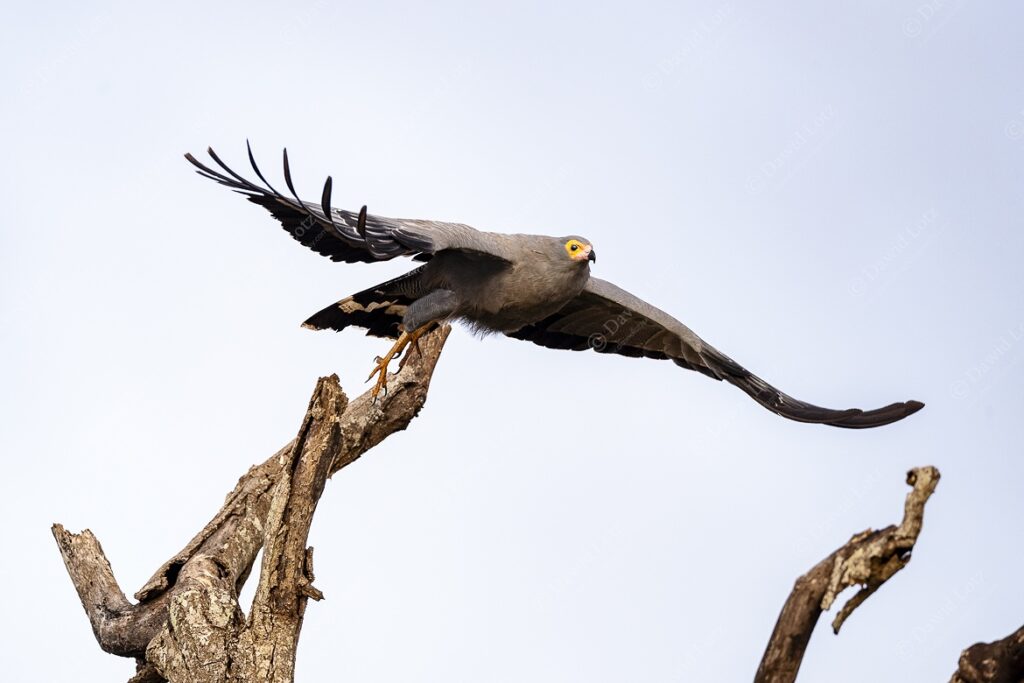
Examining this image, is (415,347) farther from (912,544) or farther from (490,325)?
(912,544)

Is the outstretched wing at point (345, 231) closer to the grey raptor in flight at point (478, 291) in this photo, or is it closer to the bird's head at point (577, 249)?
the grey raptor in flight at point (478, 291)

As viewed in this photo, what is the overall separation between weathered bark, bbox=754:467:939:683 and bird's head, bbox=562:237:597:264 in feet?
12.8

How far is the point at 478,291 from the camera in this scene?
7.92 m

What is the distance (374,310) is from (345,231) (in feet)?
4.84

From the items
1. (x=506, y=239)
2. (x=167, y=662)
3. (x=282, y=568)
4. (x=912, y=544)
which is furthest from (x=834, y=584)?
(x=506, y=239)

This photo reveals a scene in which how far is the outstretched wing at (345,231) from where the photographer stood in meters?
6.85

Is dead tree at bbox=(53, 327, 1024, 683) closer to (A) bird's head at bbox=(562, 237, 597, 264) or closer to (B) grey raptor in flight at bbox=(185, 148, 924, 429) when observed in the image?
(B) grey raptor in flight at bbox=(185, 148, 924, 429)

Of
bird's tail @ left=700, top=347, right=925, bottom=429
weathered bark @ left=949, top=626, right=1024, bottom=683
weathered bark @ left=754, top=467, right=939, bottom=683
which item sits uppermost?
bird's tail @ left=700, top=347, right=925, bottom=429

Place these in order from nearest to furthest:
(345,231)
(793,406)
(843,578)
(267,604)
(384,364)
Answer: (843,578) < (267,604) < (345,231) < (384,364) < (793,406)

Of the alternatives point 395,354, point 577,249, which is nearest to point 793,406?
point 577,249

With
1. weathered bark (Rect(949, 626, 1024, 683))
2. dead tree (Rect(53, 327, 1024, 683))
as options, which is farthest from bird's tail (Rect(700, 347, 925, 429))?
weathered bark (Rect(949, 626, 1024, 683))

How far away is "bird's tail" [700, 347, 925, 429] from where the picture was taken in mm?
7669

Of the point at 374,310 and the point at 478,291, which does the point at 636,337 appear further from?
the point at 374,310

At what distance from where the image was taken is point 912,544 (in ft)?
13.6
